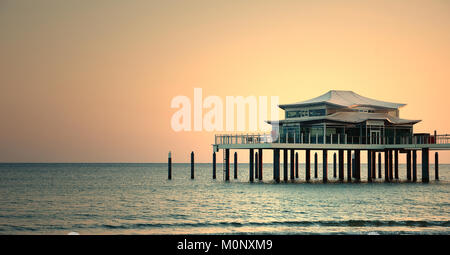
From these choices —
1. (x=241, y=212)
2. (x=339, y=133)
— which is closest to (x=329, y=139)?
(x=339, y=133)

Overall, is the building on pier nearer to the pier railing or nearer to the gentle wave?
the pier railing

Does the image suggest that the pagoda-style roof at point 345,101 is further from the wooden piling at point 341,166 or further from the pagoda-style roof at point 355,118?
the wooden piling at point 341,166

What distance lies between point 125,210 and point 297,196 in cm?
1491

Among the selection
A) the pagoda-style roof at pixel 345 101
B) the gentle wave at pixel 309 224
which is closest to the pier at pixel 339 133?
the pagoda-style roof at pixel 345 101

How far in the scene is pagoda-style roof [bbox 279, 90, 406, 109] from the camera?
60078mm

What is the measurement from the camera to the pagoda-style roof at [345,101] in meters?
60.1

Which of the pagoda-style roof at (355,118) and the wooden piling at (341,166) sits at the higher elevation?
the pagoda-style roof at (355,118)

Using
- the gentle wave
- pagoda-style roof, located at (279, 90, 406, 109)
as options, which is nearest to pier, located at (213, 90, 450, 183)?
pagoda-style roof, located at (279, 90, 406, 109)

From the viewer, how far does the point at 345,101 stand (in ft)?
204

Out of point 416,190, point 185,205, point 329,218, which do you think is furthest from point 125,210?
point 416,190

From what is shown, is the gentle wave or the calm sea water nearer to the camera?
the calm sea water

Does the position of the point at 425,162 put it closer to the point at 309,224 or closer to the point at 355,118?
the point at 355,118

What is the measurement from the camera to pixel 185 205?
41.5 metres
